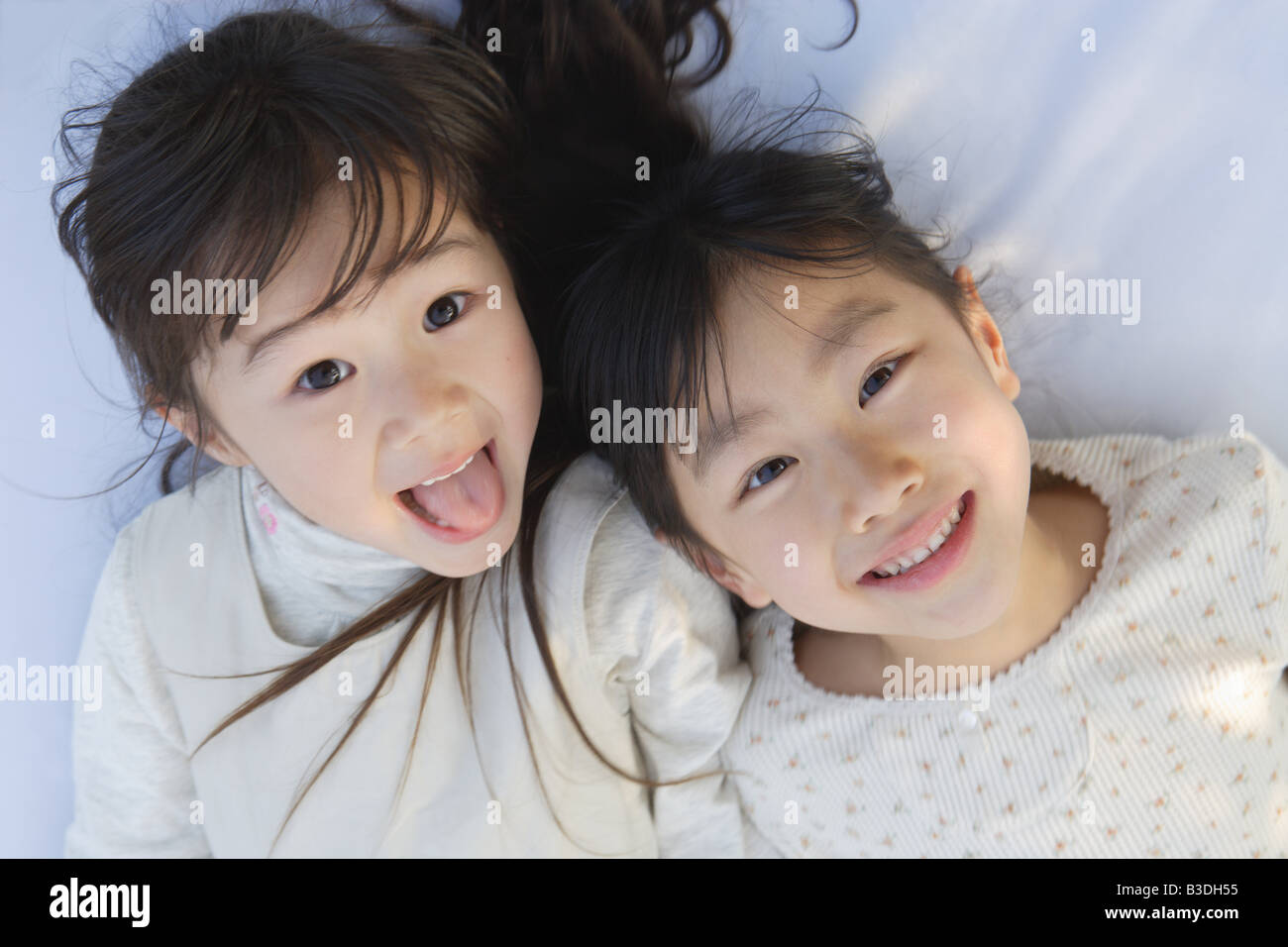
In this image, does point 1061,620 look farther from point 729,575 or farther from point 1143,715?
point 729,575

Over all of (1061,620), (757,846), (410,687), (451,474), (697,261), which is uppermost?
(697,261)

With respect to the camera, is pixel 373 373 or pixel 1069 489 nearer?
pixel 373 373

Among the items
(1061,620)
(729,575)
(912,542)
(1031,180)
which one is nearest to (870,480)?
(912,542)

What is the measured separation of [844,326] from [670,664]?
40 centimetres

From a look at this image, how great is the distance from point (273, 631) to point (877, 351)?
2.31 feet

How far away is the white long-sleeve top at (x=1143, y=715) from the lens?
40.7 inches

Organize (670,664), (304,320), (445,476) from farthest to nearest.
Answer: (670,664)
(445,476)
(304,320)

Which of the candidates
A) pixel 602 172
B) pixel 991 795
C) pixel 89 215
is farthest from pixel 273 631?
pixel 991 795

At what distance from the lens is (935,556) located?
936 millimetres

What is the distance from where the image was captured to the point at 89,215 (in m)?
0.92

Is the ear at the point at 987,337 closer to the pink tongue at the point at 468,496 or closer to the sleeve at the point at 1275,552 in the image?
the sleeve at the point at 1275,552

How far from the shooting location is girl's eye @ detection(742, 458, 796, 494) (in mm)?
931

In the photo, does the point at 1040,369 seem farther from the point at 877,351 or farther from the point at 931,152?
the point at 877,351
